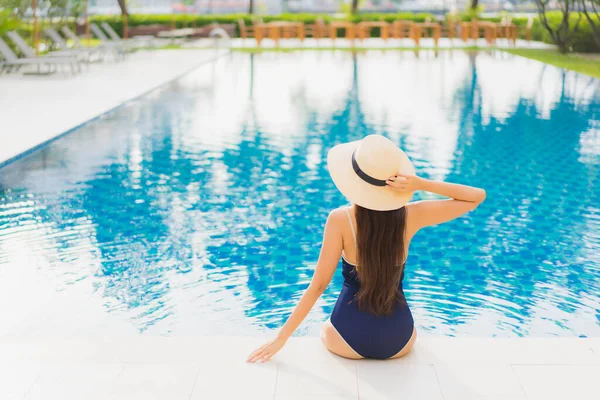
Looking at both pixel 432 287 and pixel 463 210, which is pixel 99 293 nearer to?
pixel 432 287

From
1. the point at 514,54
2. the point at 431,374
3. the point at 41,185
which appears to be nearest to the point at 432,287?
the point at 431,374

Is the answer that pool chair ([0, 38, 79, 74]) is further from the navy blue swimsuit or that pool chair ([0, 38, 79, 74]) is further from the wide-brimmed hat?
the wide-brimmed hat

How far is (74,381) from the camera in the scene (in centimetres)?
296

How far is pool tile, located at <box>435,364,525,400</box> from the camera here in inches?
112

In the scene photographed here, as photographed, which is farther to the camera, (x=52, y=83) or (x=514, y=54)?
(x=514, y=54)

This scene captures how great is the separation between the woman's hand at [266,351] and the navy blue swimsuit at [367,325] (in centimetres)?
24

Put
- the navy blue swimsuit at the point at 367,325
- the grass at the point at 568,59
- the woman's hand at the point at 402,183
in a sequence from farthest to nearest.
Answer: the grass at the point at 568,59 → the navy blue swimsuit at the point at 367,325 → the woman's hand at the point at 402,183

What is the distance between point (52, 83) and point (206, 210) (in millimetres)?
8490

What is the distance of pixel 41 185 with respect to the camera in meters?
6.89

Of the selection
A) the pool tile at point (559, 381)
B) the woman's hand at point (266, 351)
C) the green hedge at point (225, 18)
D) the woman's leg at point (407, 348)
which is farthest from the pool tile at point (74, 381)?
the green hedge at point (225, 18)

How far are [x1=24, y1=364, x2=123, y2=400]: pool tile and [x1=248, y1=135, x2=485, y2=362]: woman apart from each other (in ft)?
1.82

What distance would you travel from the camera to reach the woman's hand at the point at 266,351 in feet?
10.1

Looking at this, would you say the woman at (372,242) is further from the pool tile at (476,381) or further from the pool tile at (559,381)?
the pool tile at (559,381)

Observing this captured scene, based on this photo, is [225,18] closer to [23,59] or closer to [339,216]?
[23,59]
